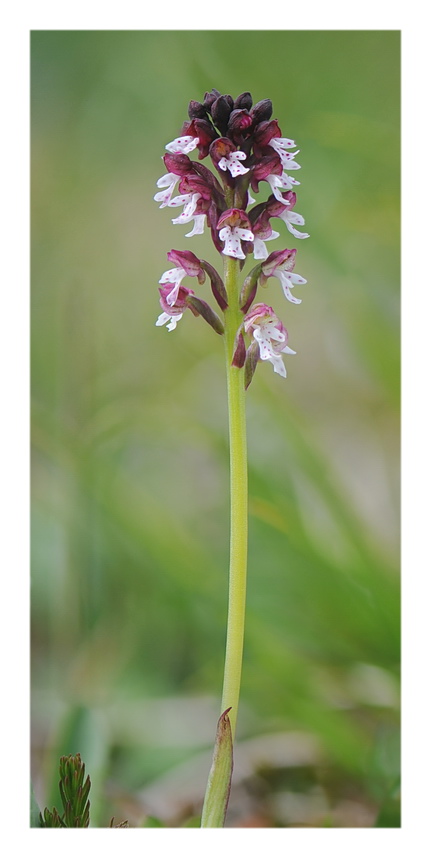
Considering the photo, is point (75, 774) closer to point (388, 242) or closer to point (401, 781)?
point (401, 781)

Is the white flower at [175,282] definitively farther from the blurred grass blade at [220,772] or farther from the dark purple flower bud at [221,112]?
the blurred grass blade at [220,772]

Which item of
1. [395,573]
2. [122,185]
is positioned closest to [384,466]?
[395,573]

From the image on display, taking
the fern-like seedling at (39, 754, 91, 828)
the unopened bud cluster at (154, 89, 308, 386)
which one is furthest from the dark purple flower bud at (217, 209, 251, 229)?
the fern-like seedling at (39, 754, 91, 828)

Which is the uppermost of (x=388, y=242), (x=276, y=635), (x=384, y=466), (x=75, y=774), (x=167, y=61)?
(x=167, y=61)

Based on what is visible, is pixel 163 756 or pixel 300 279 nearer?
pixel 300 279

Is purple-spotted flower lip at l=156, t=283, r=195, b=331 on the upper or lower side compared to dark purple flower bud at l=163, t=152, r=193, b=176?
lower

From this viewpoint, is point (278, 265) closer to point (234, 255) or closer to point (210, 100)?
point (234, 255)

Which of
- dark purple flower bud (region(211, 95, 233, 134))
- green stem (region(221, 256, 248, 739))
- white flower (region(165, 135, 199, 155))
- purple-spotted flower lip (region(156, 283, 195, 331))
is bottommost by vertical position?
green stem (region(221, 256, 248, 739))

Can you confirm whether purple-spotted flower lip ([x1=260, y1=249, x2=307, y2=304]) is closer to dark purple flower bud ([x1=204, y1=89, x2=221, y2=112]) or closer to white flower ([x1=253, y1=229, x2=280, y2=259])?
white flower ([x1=253, y1=229, x2=280, y2=259])
